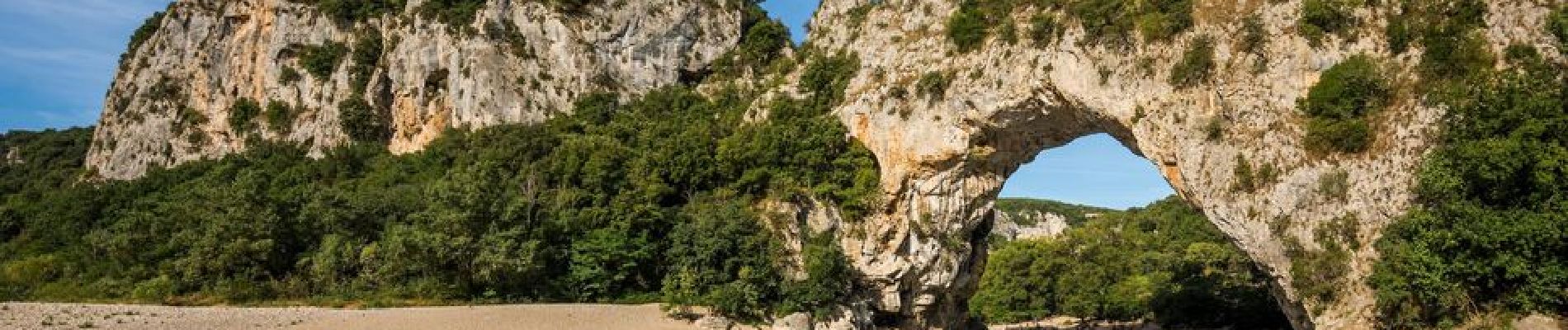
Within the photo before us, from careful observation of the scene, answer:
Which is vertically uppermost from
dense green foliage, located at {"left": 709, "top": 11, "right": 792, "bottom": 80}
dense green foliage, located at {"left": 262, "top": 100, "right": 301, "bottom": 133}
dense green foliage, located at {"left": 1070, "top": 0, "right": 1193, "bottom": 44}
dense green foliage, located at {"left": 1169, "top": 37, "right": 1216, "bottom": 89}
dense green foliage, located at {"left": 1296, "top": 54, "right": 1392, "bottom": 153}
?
dense green foliage, located at {"left": 709, "top": 11, "right": 792, "bottom": 80}

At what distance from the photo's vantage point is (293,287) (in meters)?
31.2

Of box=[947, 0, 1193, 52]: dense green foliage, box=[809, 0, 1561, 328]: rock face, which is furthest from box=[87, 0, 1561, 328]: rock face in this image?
box=[947, 0, 1193, 52]: dense green foliage

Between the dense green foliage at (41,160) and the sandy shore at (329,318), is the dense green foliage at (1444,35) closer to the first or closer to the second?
the sandy shore at (329,318)

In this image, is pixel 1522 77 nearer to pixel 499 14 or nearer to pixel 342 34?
pixel 499 14

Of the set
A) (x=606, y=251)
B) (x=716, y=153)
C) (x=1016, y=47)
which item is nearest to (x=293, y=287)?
(x=606, y=251)

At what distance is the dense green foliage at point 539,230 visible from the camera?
29672 millimetres

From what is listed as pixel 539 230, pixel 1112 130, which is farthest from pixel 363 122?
pixel 1112 130

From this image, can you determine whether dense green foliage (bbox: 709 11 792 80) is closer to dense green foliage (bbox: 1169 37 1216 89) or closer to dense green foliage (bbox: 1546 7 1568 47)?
dense green foliage (bbox: 1169 37 1216 89)

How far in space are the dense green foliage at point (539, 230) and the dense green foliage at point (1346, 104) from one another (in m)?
13.6

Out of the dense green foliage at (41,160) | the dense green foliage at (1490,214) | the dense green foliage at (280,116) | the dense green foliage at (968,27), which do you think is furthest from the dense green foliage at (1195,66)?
the dense green foliage at (41,160)

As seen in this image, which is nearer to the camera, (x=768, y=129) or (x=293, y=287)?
(x=293, y=287)

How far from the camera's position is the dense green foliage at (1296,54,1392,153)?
20.7 metres

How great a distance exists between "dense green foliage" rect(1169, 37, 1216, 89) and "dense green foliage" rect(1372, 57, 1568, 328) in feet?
17.0

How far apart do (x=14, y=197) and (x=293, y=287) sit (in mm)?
45141
